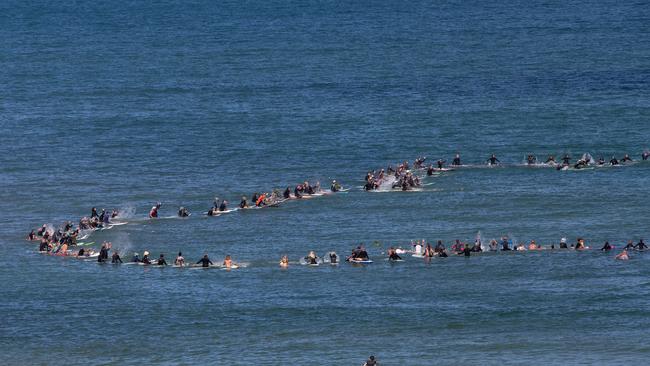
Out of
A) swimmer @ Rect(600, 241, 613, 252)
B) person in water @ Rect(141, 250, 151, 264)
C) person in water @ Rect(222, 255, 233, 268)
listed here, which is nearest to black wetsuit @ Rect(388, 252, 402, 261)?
person in water @ Rect(222, 255, 233, 268)

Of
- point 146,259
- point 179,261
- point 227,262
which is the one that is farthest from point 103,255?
point 227,262

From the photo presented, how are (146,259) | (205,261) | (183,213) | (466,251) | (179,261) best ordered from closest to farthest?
(205,261) < (179,261) < (146,259) < (466,251) < (183,213)

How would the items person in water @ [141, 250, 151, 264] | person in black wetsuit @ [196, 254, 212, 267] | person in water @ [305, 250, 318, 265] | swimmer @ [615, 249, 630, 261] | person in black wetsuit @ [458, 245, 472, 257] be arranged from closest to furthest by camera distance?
swimmer @ [615, 249, 630, 261], person in black wetsuit @ [196, 254, 212, 267], person in water @ [305, 250, 318, 265], person in water @ [141, 250, 151, 264], person in black wetsuit @ [458, 245, 472, 257]

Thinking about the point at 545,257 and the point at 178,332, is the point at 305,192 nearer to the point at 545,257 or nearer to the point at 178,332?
the point at 545,257

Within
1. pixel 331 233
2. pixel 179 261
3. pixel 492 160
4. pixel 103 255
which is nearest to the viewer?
pixel 179 261

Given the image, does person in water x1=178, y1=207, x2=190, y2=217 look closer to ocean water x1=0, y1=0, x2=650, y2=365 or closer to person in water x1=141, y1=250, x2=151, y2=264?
ocean water x1=0, y1=0, x2=650, y2=365

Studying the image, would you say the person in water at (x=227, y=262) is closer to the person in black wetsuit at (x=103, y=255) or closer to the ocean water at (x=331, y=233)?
the ocean water at (x=331, y=233)

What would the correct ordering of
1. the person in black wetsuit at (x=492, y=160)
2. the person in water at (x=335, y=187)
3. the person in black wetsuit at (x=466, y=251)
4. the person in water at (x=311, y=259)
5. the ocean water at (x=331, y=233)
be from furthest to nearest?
the person in black wetsuit at (x=492, y=160) < the person in water at (x=335, y=187) < the person in black wetsuit at (x=466, y=251) < the person in water at (x=311, y=259) < the ocean water at (x=331, y=233)

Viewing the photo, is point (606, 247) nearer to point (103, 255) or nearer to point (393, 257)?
point (393, 257)

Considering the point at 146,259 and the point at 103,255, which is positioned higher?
the point at 103,255

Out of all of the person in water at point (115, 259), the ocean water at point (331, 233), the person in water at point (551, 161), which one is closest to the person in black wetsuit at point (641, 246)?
the ocean water at point (331, 233)

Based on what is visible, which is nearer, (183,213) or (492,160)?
(183,213)

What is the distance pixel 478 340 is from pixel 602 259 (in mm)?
21546

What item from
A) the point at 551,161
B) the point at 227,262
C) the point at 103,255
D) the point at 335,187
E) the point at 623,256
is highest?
the point at 551,161
